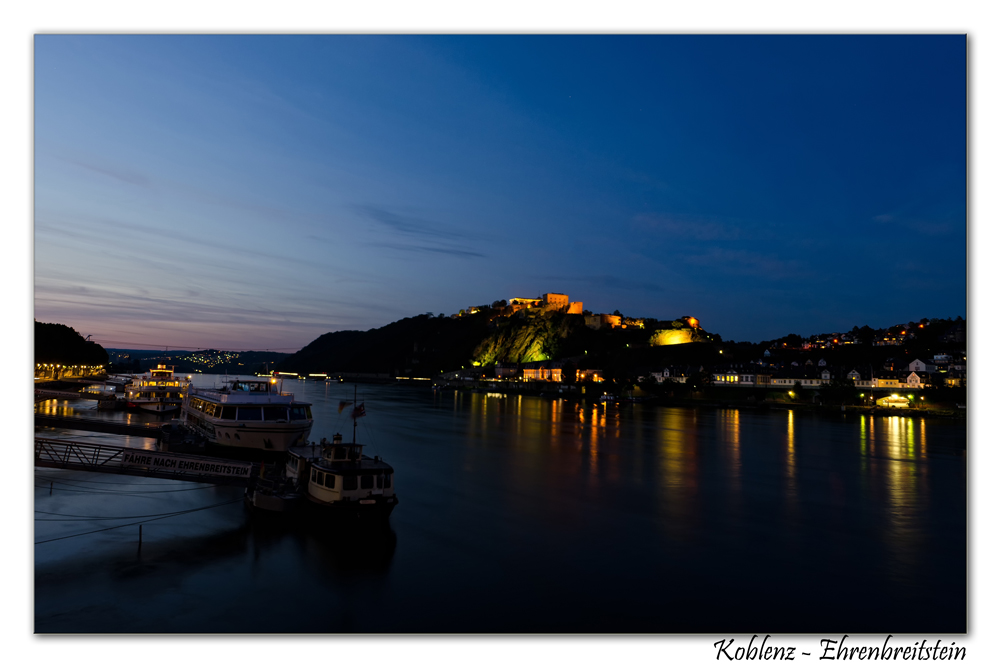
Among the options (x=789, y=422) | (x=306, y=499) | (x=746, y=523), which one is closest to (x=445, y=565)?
(x=306, y=499)

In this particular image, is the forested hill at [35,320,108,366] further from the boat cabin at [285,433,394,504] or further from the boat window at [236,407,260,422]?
the boat cabin at [285,433,394,504]

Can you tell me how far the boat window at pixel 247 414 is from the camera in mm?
24453

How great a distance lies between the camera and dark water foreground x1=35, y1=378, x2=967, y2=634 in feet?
34.6

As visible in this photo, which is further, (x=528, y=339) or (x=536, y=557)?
(x=528, y=339)

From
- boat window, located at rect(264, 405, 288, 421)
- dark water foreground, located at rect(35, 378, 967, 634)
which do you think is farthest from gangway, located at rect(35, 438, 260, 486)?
boat window, located at rect(264, 405, 288, 421)

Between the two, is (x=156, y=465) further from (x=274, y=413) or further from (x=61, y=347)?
(x=61, y=347)

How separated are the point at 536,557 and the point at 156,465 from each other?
9.73 m

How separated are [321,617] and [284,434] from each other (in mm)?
15339

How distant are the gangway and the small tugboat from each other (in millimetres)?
816

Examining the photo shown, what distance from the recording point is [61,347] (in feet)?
295

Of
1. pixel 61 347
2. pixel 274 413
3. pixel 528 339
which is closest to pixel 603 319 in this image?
pixel 528 339

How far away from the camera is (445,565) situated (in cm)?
1327

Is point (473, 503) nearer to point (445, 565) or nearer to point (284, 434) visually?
point (445, 565)

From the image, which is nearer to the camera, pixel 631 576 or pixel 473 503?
pixel 631 576
